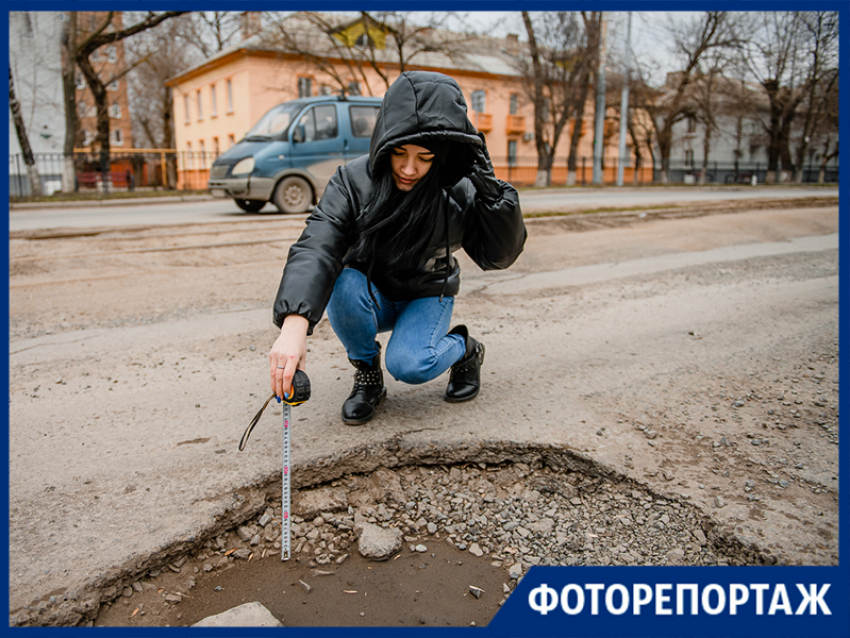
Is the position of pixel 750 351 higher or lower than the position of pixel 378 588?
higher

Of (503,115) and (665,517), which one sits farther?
→ (503,115)

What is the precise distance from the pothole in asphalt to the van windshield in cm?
874

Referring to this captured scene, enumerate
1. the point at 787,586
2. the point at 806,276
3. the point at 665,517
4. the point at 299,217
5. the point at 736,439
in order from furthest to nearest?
the point at 299,217 < the point at 806,276 < the point at 736,439 < the point at 665,517 < the point at 787,586

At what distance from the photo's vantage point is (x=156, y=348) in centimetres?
402

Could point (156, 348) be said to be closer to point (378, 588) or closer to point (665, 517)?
point (378, 588)

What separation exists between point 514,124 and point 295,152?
31304 millimetres

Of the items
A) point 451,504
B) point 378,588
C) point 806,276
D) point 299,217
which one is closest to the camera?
point 378,588

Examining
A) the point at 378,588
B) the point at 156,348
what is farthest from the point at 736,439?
the point at 156,348

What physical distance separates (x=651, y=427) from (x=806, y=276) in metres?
4.48

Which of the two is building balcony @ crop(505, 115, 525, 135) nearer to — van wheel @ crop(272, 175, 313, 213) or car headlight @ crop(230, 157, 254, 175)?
van wheel @ crop(272, 175, 313, 213)

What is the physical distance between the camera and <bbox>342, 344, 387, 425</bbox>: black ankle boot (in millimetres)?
2838

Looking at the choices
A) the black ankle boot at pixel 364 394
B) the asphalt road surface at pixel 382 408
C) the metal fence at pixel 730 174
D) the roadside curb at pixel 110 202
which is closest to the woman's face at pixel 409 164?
the black ankle boot at pixel 364 394

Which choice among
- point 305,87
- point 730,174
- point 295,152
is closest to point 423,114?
point 295,152

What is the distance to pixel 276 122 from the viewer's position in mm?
10344
